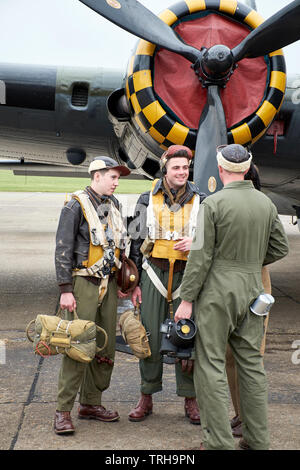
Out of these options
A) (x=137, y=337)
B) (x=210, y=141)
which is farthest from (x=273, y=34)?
(x=137, y=337)

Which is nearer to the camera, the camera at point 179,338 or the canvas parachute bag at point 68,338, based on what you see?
the camera at point 179,338

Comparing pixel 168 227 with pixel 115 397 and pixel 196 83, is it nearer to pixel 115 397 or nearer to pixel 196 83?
pixel 115 397

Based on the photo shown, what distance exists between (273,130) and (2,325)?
3553 millimetres

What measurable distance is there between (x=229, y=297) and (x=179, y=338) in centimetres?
36

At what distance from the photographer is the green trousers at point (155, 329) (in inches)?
142

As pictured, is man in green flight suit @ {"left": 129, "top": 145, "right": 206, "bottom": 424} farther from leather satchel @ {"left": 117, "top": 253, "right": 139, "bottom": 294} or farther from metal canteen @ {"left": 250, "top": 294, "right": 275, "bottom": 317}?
metal canteen @ {"left": 250, "top": 294, "right": 275, "bottom": 317}

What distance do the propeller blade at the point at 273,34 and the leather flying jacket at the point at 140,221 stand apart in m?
1.73

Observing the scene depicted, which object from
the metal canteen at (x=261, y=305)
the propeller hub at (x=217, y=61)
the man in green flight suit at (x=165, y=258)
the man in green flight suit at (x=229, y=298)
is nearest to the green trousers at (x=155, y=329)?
the man in green flight suit at (x=165, y=258)

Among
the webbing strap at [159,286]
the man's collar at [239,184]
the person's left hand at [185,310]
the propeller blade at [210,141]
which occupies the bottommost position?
the person's left hand at [185,310]

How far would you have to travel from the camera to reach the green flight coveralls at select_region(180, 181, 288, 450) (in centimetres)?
293

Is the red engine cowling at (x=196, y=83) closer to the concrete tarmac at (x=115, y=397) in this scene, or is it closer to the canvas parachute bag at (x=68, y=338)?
the concrete tarmac at (x=115, y=397)

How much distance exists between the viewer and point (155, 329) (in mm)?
3594

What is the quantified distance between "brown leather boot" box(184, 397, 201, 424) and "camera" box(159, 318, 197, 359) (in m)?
0.58

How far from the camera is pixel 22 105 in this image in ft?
21.7
